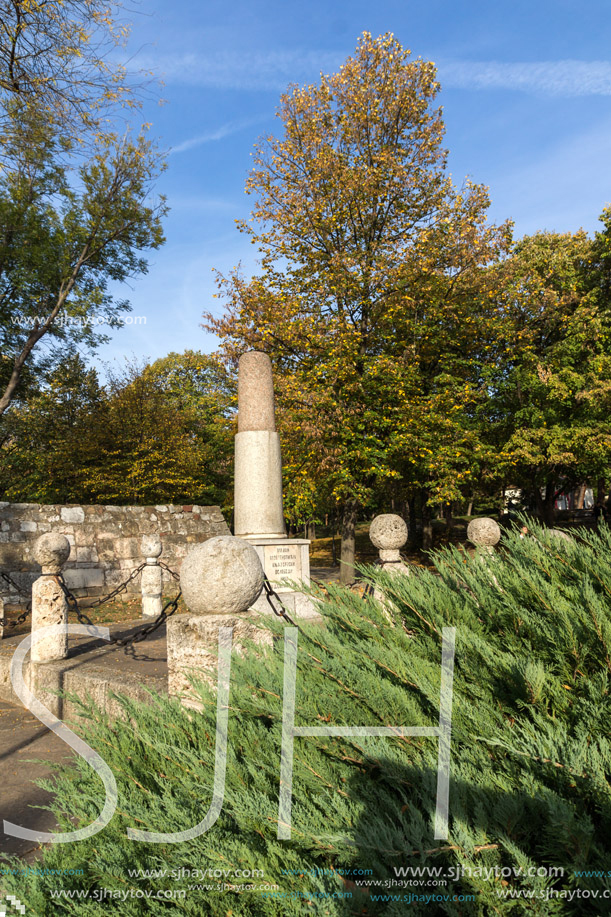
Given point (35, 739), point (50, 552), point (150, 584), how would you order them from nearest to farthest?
point (35, 739)
point (50, 552)
point (150, 584)

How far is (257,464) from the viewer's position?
8.41 m

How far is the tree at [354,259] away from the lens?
518 inches

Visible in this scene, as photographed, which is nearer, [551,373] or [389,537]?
[389,537]

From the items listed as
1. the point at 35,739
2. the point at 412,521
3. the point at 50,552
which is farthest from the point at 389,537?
the point at 412,521

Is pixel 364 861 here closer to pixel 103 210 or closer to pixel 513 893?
pixel 513 893

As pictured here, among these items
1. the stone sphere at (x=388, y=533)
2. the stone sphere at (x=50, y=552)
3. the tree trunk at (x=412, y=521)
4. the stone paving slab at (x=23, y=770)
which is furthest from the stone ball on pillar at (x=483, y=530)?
the tree trunk at (x=412, y=521)

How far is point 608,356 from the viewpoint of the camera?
16.9 meters

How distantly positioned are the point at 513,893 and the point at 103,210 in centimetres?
2008

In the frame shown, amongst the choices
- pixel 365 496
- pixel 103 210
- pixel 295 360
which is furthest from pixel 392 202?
pixel 103 210

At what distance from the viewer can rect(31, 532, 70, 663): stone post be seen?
5.77m

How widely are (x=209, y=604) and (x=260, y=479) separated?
5191 mm

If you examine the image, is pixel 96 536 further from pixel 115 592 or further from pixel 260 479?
pixel 260 479

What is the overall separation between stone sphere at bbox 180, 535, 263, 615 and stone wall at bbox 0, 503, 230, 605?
7.31m

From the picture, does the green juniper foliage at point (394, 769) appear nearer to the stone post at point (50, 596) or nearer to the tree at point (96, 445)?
the stone post at point (50, 596)
